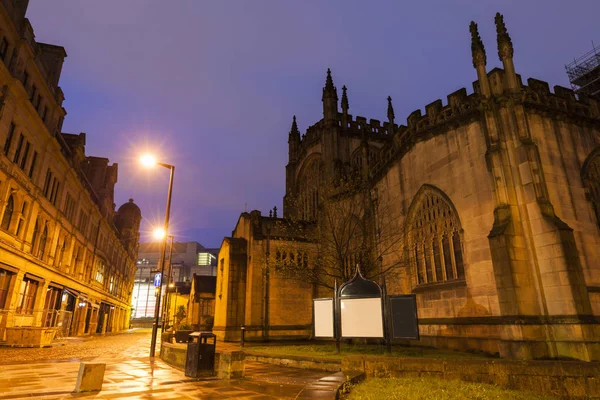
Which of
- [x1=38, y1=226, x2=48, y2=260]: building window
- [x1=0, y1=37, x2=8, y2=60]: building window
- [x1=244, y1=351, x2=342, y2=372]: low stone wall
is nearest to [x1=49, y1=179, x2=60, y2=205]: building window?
[x1=38, y1=226, x2=48, y2=260]: building window

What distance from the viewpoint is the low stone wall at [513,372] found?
24.8 ft

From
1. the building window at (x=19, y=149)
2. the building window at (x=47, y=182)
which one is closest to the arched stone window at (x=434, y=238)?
the building window at (x=19, y=149)

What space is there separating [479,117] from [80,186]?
34.0 metres

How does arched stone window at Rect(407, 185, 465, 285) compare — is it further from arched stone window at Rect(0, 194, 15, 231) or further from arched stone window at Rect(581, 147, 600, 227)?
arched stone window at Rect(0, 194, 15, 231)

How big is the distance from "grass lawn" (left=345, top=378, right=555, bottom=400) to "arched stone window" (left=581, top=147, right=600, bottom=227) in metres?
11.4

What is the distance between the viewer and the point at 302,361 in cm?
1223

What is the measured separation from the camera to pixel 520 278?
490 inches

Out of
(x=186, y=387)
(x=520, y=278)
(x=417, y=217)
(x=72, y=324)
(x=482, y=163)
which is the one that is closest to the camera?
(x=186, y=387)

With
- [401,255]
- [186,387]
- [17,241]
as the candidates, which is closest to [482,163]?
[401,255]

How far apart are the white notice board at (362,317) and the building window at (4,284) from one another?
2030 cm

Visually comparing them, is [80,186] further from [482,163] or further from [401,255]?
[482,163]

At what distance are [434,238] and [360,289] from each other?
6.40m

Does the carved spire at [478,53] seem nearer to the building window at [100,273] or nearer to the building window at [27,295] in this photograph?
the building window at [27,295]

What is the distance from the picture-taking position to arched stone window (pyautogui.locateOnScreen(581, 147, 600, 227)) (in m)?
15.0
